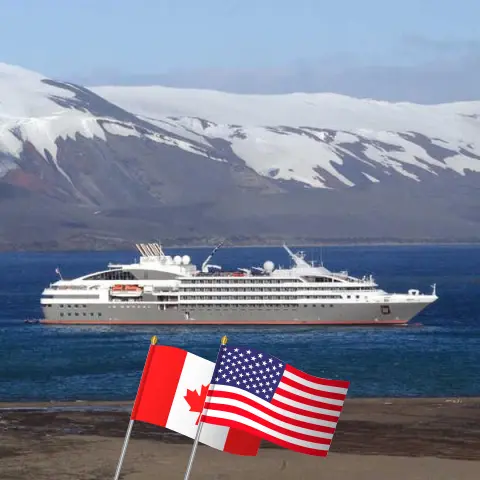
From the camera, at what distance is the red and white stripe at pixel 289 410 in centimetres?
1941

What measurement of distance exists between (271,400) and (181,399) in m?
1.33

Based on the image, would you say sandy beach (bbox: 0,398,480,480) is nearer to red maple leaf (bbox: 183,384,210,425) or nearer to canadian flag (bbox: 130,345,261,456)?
canadian flag (bbox: 130,345,261,456)

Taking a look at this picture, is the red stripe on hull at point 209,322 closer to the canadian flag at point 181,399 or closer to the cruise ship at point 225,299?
the cruise ship at point 225,299

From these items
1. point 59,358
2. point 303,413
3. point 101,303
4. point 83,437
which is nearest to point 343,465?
point 83,437

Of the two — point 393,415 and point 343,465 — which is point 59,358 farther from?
point 343,465

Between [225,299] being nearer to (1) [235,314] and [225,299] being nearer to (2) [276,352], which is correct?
(1) [235,314]

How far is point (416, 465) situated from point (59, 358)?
116 ft

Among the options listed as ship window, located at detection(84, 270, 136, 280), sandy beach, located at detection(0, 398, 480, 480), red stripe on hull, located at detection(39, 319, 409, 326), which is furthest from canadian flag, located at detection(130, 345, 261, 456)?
ship window, located at detection(84, 270, 136, 280)

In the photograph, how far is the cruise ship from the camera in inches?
3361

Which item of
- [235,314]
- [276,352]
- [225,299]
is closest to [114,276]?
[225,299]

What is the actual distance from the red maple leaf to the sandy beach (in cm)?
1117

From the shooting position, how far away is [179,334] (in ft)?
266

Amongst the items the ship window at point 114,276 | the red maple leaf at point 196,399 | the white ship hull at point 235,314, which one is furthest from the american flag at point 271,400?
the ship window at point 114,276

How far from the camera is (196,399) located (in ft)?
65.7
